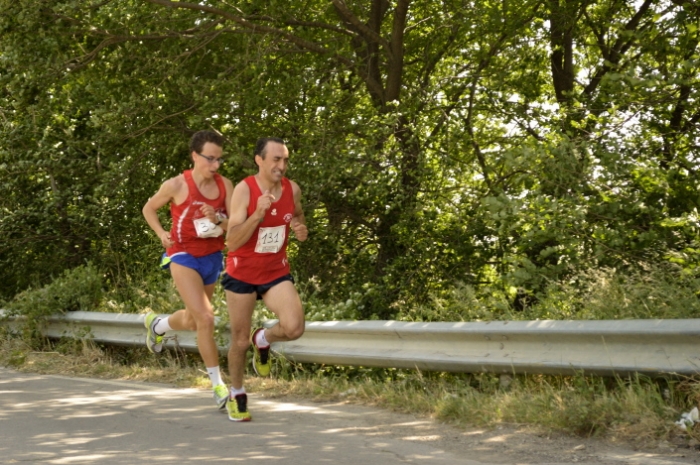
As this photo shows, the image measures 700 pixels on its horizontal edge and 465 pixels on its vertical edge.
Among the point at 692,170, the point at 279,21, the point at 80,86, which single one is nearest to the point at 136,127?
the point at 80,86

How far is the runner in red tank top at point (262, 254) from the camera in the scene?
7.38 meters

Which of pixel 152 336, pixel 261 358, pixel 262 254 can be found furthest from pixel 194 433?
pixel 152 336

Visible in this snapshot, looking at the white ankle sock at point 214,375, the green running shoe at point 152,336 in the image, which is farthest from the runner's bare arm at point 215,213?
the green running shoe at point 152,336

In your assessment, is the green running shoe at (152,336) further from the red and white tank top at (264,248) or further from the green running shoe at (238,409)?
the green running shoe at (238,409)

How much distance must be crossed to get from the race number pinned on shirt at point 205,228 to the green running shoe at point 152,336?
1.76 meters

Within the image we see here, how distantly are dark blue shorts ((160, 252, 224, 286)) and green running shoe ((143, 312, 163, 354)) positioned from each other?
137cm

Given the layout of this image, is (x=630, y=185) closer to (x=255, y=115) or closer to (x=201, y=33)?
(x=255, y=115)

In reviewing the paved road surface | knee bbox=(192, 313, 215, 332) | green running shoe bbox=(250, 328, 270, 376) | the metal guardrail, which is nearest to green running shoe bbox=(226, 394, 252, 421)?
the paved road surface

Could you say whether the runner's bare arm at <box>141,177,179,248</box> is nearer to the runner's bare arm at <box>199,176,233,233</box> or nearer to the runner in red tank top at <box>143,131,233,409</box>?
the runner in red tank top at <box>143,131,233,409</box>

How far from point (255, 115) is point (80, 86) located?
8.22 ft

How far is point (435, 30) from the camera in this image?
14055mm

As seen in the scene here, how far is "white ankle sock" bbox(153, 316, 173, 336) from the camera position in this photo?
30.2ft

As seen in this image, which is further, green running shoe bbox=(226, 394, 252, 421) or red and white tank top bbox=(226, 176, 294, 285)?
red and white tank top bbox=(226, 176, 294, 285)

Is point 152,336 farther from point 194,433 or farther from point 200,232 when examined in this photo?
point 194,433
